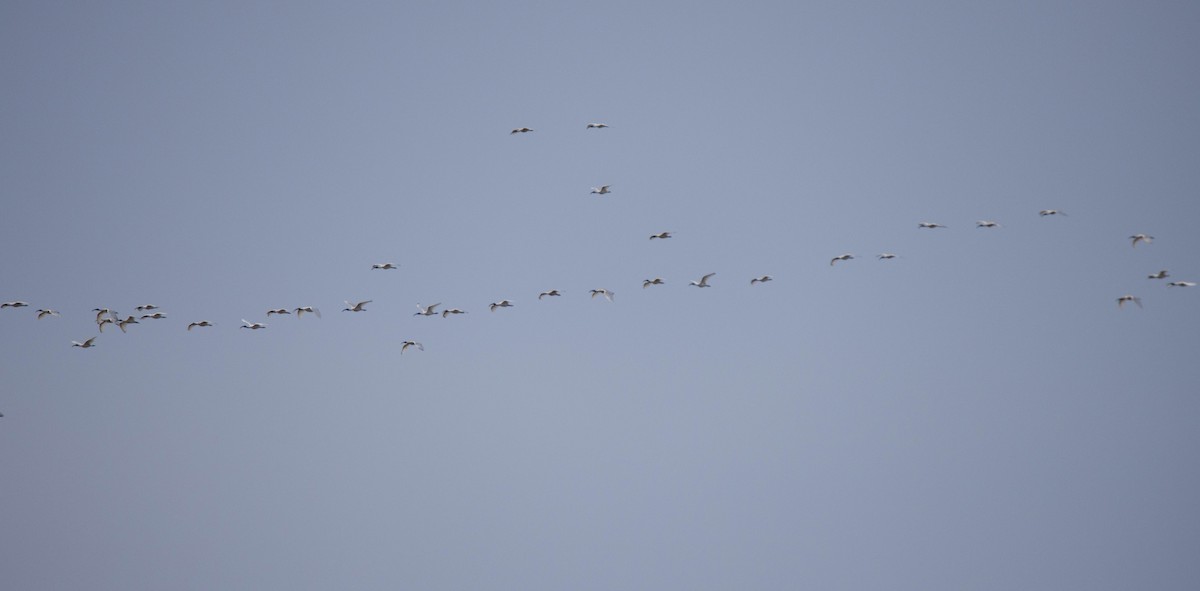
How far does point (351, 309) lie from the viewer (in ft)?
367

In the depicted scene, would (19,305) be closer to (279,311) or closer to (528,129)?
(279,311)

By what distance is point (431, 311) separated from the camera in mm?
112375

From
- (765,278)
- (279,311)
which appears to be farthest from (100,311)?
(765,278)

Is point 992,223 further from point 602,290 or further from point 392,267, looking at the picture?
point 392,267

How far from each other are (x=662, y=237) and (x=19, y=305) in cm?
4714

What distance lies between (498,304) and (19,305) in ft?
115

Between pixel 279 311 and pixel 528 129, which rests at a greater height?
pixel 528 129

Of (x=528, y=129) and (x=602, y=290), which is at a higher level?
(x=528, y=129)

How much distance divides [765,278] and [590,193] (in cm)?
1516

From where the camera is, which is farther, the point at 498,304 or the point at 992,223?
the point at 498,304

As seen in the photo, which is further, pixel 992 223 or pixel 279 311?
pixel 279 311

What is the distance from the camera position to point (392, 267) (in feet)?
370

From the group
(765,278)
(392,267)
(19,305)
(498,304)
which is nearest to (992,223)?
(765,278)

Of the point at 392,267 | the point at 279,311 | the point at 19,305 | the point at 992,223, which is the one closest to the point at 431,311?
the point at 392,267
